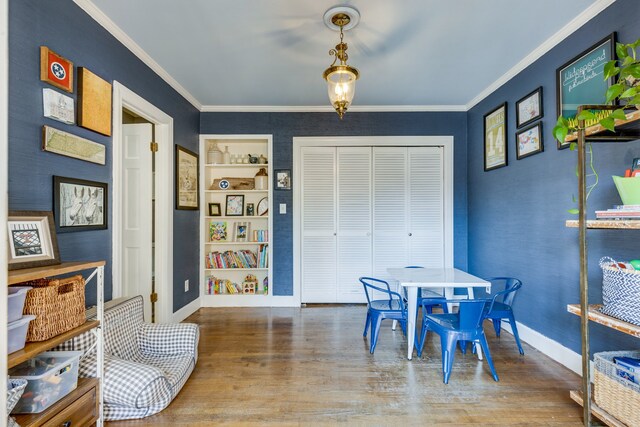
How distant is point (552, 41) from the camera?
253cm

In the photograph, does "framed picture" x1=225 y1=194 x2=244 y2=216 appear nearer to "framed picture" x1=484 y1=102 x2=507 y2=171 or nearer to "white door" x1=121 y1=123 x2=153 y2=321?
"white door" x1=121 y1=123 x2=153 y2=321

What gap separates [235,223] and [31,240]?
2.81 meters

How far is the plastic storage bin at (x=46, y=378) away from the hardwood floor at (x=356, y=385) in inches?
20.0

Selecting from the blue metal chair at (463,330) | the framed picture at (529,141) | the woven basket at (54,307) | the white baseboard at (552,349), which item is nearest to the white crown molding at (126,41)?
the woven basket at (54,307)

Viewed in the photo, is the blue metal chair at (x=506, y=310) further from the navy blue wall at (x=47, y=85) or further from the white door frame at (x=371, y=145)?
the navy blue wall at (x=47, y=85)

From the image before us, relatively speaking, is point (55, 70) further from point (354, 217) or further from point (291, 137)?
point (354, 217)

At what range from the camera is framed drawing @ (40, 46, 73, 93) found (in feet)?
5.80

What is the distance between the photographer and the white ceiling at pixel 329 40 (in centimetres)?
214

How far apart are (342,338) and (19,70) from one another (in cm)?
298

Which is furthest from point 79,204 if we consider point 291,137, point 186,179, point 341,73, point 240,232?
point 291,137

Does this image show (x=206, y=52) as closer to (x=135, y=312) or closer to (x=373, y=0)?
(x=373, y=0)

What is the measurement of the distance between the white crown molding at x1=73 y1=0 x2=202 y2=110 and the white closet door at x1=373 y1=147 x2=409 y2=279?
2.43 metres

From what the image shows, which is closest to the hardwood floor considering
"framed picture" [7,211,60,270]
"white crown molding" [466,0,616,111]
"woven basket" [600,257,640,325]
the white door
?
"woven basket" [600,257,640,325]

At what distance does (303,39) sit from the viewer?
2.51 metres
